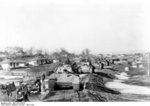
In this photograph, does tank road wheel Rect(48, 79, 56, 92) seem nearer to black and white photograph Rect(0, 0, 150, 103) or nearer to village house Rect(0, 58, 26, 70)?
black and white photograph Rect(0, 0, 150, 103)

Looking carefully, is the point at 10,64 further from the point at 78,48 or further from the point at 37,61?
the point at 78,48

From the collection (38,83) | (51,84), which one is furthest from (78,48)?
(38,83)

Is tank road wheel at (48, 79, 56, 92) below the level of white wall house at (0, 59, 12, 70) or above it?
below

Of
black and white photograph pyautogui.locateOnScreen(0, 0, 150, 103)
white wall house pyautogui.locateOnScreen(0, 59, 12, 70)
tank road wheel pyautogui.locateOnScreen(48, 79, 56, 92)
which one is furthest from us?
white wall house pyautogui.locateOnScreen(0, 59, 12, 70)

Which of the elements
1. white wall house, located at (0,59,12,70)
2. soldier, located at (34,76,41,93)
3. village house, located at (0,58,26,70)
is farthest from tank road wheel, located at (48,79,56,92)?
white wall house, located at (0,59,12,70)

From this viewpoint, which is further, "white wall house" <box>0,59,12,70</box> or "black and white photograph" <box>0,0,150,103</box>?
"white wall house" <box>0,59,12,70</box>

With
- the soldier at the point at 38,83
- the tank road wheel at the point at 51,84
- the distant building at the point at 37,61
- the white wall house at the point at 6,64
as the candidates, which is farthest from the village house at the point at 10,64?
the tank road wheel at the point at 51,84

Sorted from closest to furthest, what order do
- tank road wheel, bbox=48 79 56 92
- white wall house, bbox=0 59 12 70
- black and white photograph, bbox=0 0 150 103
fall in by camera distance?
black and white photograph, bbox=0 0 150 103 → tank road wheel, bbox=48 79 56 92 → white wall house, bbox=0 59 12 70

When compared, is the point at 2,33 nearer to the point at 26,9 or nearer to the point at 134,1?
the point at 26,9

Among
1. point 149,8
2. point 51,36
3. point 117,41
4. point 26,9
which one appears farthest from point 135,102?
point 26,9

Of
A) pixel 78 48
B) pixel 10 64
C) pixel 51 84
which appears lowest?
pixel 51 84
